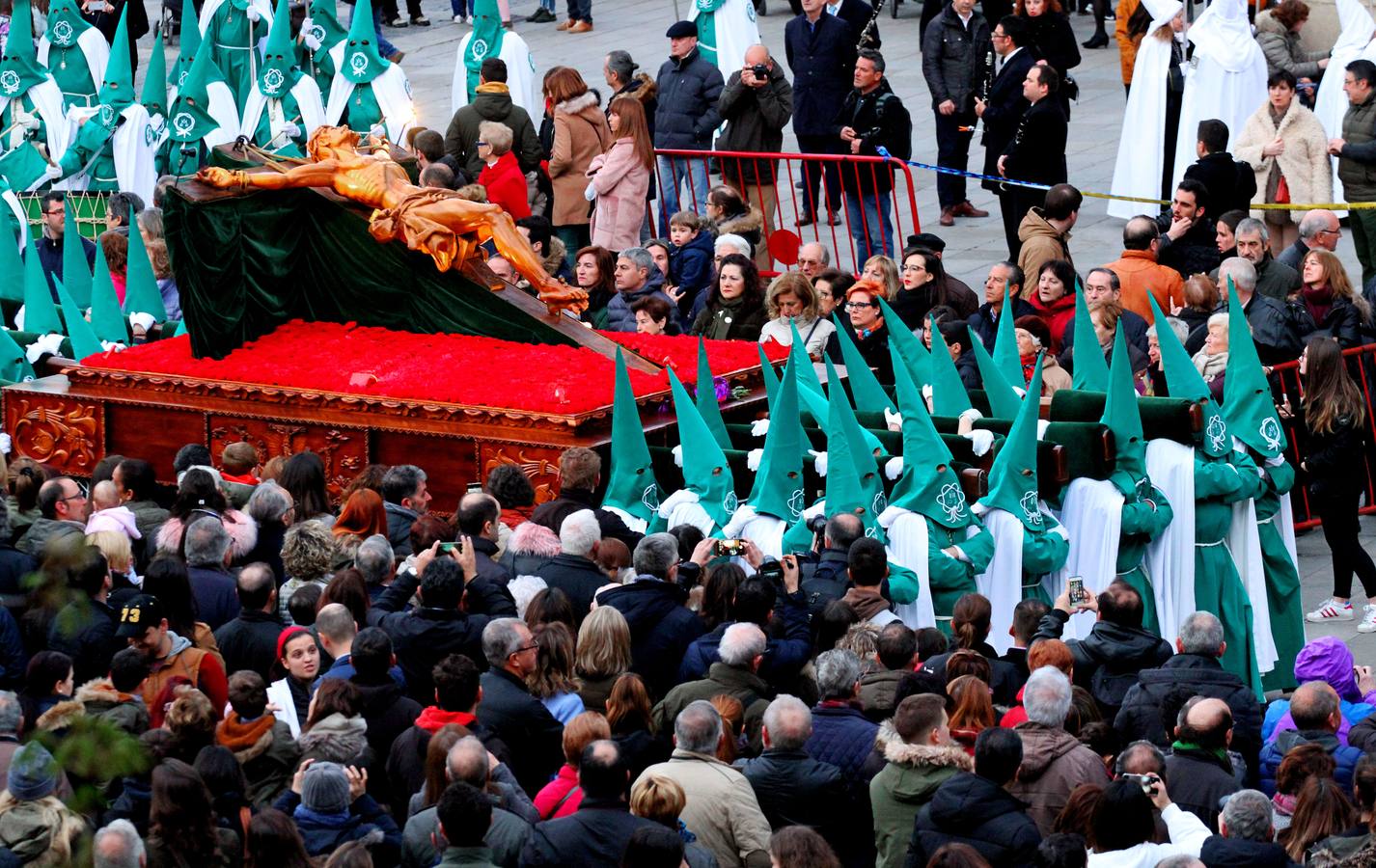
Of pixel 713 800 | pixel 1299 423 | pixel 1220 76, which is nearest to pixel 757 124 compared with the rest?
pixel 1220 76

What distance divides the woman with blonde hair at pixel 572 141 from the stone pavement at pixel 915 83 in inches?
79.4

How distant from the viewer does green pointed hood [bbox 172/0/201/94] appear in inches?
766

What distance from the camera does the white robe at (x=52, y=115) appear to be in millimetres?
19500

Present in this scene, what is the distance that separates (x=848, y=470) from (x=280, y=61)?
10.3m

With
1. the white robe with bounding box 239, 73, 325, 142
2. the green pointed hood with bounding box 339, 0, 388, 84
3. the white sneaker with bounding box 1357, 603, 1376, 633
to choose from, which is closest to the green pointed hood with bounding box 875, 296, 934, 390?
the white sneaker with bounding box 1357, 603, 1376, 633

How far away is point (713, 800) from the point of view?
7.01 m

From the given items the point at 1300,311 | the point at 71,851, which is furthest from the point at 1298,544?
the point at 71,851

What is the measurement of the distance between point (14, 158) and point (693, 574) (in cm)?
1199

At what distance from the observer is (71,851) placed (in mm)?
4145

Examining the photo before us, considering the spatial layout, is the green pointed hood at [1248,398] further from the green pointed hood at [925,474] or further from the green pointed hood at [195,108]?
the green pointed hood at [195,108]

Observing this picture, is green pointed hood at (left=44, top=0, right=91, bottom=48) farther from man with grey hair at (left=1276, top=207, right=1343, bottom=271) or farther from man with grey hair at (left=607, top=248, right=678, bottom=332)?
man with grey hair at (left=1276, top=207, right=1343, bottom=271)

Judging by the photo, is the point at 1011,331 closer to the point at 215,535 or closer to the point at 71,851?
the point at 215,535

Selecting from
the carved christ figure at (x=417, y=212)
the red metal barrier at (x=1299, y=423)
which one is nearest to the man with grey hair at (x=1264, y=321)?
the red metal barrier at (x=1299, y=423)

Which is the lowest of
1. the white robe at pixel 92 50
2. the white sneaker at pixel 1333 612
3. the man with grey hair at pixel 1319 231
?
the white sneaker at pixel 1333 612
